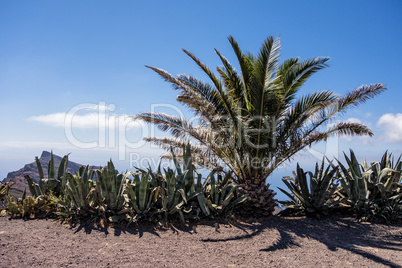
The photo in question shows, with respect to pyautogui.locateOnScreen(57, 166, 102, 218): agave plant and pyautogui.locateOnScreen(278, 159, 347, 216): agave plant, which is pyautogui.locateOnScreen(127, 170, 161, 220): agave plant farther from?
pyautogui.locateOnScreen(278, 159, 347, 216): agave plant

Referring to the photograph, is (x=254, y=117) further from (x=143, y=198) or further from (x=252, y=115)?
(x=143, y=198)

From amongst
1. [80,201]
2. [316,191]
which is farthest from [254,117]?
[80,201]

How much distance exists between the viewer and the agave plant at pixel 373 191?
673cm

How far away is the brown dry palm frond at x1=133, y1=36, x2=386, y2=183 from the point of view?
670 cm

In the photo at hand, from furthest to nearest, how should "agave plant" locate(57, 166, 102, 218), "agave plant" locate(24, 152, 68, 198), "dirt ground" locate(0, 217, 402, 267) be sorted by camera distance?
1. "agave plant" locate(24, 152, 68, 198)
2. "agave plant" locate(57, 166, 102, 218)
3. "dirt ground" locate(0, 217, 402, 267)

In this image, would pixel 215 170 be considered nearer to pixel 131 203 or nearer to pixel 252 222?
pixel 252 222

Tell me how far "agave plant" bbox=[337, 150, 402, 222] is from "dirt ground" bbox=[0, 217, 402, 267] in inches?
28.7

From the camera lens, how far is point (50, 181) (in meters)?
6.57

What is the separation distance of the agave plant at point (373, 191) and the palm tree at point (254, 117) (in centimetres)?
111

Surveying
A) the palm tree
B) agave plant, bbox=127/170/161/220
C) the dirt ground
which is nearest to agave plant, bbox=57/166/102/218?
the dirt ground

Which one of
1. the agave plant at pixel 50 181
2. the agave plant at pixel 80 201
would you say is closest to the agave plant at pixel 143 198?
the agave plant at pixel 80 201

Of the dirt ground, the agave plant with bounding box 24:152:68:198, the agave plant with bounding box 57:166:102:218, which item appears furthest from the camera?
the agave plant with bounding box 24:152:68:198

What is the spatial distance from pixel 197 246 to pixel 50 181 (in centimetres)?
412

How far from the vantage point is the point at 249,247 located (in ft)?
15.3
